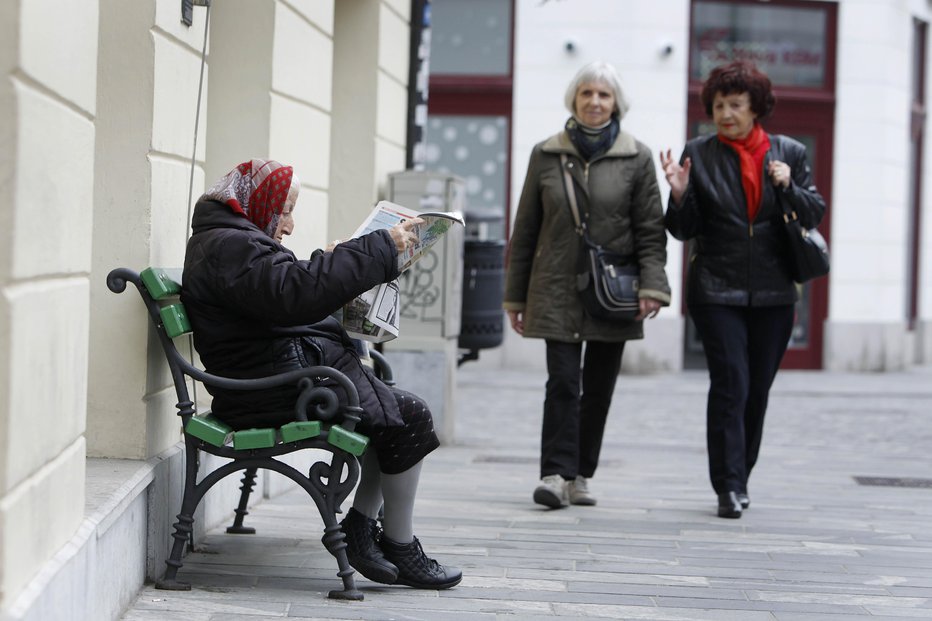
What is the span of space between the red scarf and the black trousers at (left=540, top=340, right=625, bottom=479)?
0.84 metres

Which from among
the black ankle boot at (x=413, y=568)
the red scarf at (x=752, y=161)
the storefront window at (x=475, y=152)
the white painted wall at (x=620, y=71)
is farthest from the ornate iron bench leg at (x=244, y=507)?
the storefront window at (x=475, y=152)

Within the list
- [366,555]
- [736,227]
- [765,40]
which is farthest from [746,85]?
[765,40]

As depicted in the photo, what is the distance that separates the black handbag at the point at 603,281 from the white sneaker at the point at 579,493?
76 cm

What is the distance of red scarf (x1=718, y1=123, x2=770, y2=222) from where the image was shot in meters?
6.44

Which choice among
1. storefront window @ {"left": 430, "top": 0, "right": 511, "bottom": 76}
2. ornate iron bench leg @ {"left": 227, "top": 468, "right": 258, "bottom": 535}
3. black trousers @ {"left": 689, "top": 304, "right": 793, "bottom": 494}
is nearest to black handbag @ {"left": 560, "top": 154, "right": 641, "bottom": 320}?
black trousers @ {"left": 689, "top": 304, "right": 793, "bottom": 494}

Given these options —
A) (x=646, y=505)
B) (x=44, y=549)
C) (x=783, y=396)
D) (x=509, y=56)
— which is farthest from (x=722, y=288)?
(x=509, y=56)

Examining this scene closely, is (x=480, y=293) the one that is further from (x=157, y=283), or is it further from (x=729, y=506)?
(x=157, y=283)

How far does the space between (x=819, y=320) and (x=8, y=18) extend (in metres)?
14.6

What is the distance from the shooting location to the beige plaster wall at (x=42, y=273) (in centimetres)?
295

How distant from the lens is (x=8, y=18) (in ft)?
9.59

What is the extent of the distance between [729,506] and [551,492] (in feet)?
2.48

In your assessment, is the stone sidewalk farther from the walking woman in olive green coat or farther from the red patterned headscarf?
the red patterned headscarf

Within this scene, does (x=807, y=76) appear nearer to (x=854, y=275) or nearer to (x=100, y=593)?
(x=854, y=275)

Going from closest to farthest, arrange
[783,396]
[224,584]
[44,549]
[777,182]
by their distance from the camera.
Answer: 1. [44,549]
2. [224,584]
3. [777,182]
4. [783,396]
